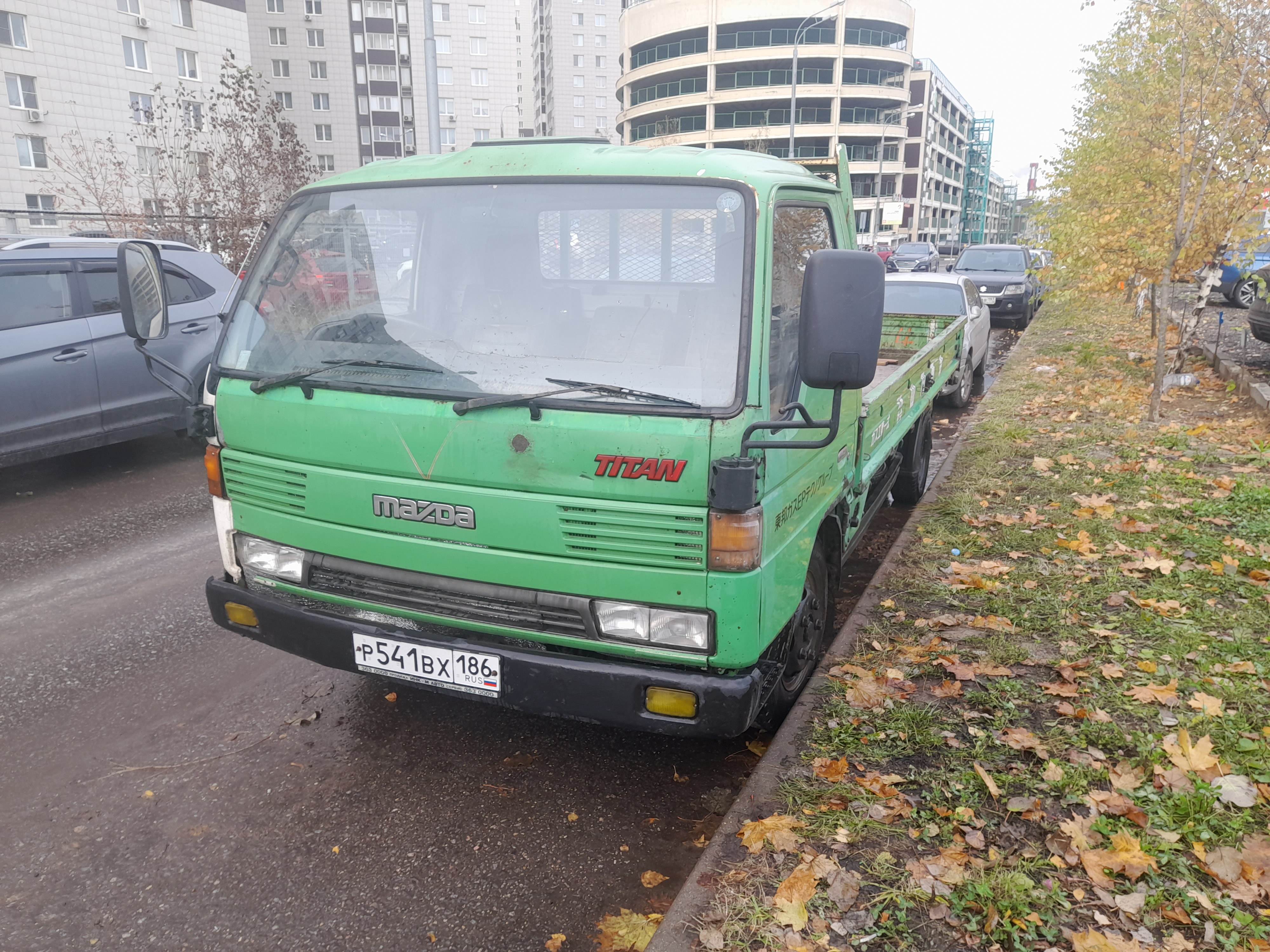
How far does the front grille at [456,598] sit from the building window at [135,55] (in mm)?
47030

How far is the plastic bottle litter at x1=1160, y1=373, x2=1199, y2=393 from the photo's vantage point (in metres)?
10.5

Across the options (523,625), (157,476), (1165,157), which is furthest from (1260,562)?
(157,476)

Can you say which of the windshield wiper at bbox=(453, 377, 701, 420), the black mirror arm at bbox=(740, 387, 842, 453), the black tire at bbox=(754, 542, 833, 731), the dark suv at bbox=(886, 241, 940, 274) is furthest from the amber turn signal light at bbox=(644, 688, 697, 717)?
the dark suv at bbox=(886, 241, 940, 274)

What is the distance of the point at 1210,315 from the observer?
684 inches

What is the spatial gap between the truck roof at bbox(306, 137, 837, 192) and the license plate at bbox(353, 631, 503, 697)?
166cm

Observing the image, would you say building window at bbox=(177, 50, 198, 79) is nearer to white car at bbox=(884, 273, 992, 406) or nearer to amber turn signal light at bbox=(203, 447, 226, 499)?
white car at bbox=(884, 273, 992, 406)

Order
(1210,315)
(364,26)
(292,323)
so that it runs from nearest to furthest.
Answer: (292,323)
(1210,315)
(364,26)

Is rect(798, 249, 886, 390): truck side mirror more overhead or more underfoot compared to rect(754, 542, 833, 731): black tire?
more overhead

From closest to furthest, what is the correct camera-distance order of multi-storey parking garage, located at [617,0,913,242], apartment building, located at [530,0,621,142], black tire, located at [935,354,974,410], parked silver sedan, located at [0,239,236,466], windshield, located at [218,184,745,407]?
windshield, located at [218,184,745,407] < parked silver sedan, located at [0,239,236,466] < black tire, located at [935,354,974,410] < multi-storey parking garage, located at [617,0,913,242] < apartment building, located at [530,0,621,142]

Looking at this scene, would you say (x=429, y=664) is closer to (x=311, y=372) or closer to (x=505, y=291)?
(x=311, y=372)

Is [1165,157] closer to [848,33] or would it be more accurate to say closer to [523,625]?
[523,625]

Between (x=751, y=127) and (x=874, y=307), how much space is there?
76.4m

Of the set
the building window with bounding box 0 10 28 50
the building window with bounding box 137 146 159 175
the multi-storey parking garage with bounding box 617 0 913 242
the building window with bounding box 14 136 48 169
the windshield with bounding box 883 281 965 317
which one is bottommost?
the windshield with bounding box 883 281 965 317

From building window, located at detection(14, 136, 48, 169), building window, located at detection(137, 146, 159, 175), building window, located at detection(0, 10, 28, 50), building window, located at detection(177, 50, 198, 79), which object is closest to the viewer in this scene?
building window, located at detection(137, 146, 159, 175)
